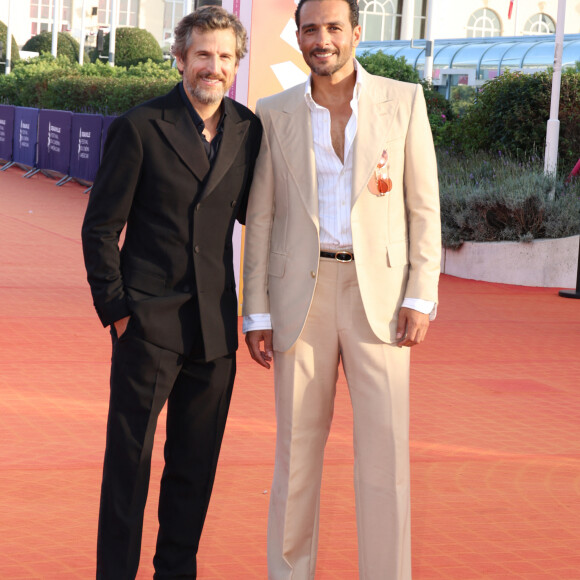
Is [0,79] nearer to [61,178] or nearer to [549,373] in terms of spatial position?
[61,178]

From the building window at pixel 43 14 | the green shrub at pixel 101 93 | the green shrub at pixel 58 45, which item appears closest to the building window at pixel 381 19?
the green shrub at pixel 58 45

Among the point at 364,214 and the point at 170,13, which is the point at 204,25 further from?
the point at 170,13

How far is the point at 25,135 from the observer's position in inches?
992

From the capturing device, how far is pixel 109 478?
3.81m

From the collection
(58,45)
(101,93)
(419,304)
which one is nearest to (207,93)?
(419,304)

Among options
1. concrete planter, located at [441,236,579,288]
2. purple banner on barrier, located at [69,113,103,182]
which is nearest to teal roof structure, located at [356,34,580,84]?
purple banner on barrier, located at [69,113,103,182]

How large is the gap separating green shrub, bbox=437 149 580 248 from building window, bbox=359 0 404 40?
40.3 meters

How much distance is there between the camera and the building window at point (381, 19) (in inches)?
2137

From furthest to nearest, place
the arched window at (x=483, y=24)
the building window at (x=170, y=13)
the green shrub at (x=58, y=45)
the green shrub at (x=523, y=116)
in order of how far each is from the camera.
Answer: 1. the building window at (x=170, y=13)
2. the green shrub at (x=58, y=45)
3. the arched window at (x=483, y=24)
4. the green shrub at (x=523, y=116)

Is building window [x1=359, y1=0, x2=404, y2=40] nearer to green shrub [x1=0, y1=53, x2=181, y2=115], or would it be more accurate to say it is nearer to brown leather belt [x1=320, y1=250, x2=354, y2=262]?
green shrub [x1=0, y1=53, x2=181, y2=115]

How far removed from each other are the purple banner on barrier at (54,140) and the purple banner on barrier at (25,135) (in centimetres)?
30

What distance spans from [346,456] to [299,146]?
8.97 feet

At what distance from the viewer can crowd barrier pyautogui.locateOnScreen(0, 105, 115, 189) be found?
2186 cm

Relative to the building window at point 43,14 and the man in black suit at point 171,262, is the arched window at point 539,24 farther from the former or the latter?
the man in black suit at point 171,262
